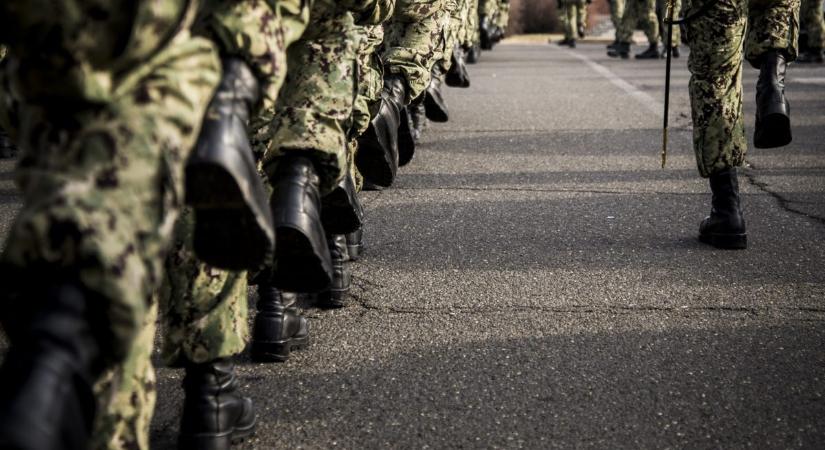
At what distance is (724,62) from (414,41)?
1.57 metres

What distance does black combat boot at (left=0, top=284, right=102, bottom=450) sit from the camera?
1355 millimetres

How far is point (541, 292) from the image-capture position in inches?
161

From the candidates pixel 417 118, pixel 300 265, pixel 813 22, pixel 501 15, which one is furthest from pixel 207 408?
pixel 501 15

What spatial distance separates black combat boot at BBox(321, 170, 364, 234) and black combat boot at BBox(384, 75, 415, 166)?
175 centimetres

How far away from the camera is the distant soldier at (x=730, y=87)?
4512mm

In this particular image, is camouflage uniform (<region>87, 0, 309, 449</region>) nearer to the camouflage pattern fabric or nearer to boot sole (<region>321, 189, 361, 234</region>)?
boot sole (<region>321, 189, 361, 234</region>)

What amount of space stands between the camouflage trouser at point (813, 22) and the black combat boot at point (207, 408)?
13.2 m

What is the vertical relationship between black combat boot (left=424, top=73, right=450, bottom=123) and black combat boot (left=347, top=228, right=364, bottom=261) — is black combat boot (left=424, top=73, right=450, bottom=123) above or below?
above

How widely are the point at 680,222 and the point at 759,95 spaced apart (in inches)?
27.8

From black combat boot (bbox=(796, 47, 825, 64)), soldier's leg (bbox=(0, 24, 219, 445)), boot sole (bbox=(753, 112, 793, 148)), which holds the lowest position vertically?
black combat boot (bbox=(796, 47, 825, 64))

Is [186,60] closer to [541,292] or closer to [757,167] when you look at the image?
[541,292]

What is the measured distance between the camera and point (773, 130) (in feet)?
16.3

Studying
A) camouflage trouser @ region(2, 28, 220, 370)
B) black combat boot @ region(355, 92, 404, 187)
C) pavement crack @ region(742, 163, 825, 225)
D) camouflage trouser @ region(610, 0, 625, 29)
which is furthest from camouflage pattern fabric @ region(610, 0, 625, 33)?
camouflage trouser @ region(2, 28, 220, 370)

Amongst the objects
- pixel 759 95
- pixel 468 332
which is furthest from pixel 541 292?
pixel 759 95
